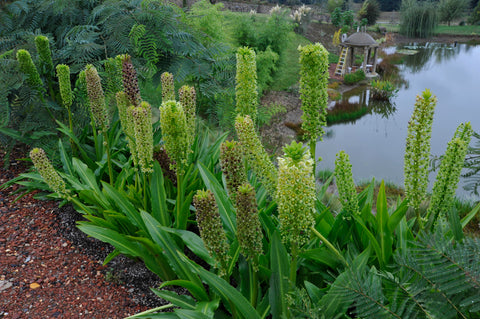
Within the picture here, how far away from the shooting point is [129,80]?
2762 millimetres

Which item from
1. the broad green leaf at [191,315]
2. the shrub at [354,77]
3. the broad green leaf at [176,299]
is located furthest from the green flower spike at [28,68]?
the shrub at [354,77]

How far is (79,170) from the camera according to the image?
11.2 feet

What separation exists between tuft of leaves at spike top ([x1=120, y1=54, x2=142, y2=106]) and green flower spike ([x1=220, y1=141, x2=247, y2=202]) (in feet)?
4.44

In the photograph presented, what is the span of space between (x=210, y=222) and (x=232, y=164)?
0.93ft

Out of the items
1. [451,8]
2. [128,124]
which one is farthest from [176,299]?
[451,8]

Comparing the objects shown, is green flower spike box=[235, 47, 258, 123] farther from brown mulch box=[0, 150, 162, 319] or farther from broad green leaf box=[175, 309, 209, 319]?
brown mulch box=[0, 150, 162, 319]

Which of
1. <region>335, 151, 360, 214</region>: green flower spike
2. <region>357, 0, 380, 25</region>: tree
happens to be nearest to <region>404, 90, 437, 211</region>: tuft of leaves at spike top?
<region>335, 151, 360, 214</region>: green flower spike

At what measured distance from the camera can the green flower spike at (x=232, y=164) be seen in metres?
1.70

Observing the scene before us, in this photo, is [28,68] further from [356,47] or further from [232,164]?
[356,47]

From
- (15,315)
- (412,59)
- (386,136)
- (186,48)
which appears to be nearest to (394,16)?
(412,59)

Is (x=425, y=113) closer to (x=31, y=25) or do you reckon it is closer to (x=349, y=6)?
(x=31, y=25)

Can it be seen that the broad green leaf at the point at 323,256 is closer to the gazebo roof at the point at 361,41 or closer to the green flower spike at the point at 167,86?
the green flower spike at the point at 167,86

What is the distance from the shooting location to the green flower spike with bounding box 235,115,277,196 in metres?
1.83

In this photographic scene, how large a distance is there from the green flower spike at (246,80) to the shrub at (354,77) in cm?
1501
